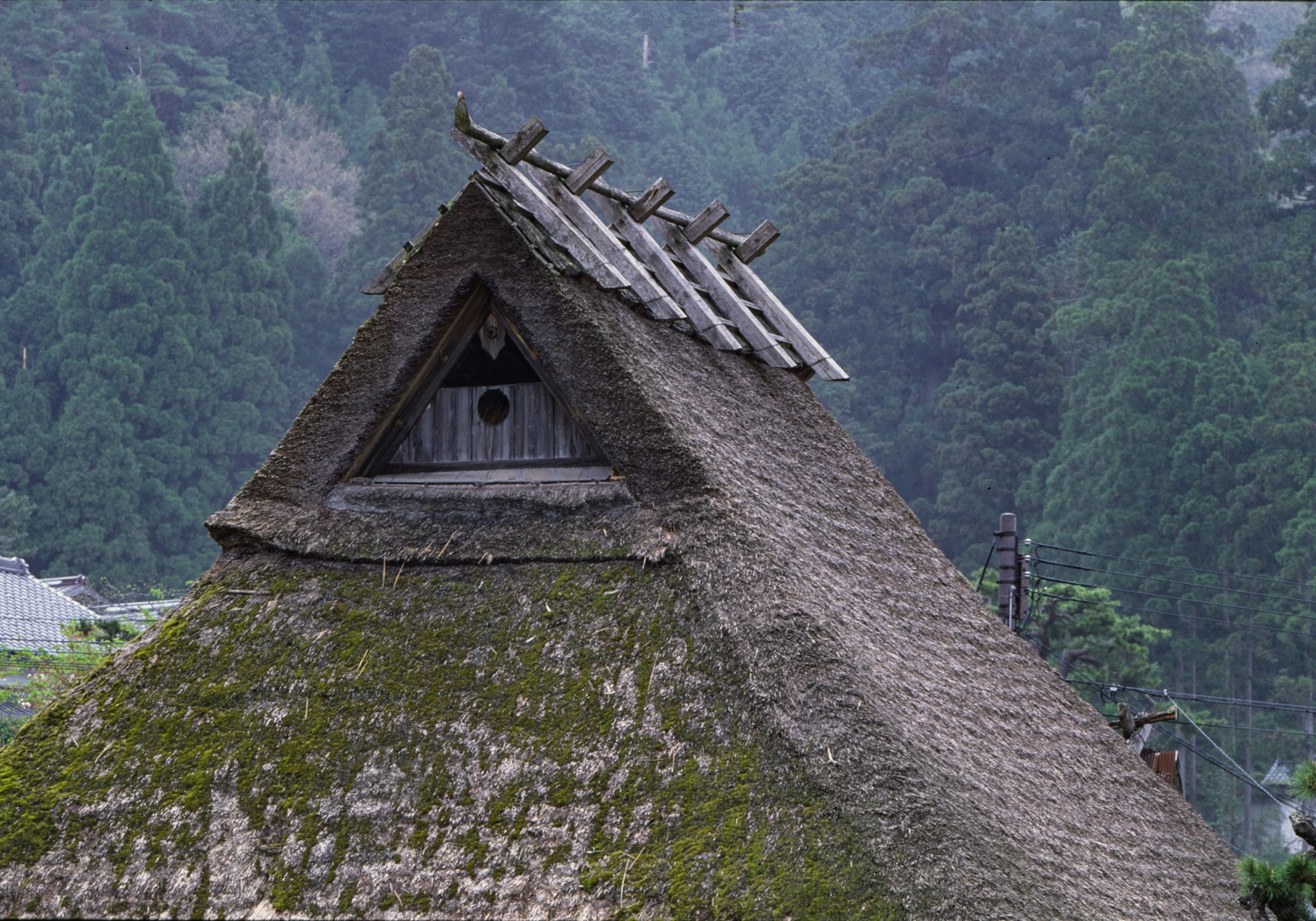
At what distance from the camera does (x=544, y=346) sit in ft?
24.5

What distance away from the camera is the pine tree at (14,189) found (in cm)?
4303

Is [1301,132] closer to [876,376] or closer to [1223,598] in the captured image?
[876,376]

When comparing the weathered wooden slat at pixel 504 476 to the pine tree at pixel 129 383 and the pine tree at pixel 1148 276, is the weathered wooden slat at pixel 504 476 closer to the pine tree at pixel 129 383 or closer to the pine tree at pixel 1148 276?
the pine tree at pixel 129 383

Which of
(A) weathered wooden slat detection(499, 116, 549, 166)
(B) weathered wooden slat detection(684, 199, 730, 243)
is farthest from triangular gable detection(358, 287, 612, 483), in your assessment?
(B) weathered wooden slat detection(684, 199, 730, 243)

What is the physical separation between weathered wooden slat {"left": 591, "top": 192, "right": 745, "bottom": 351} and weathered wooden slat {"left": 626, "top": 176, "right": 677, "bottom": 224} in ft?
0.34

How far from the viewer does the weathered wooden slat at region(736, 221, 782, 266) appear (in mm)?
10992

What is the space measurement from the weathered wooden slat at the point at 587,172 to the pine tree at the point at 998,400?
32.9 meters

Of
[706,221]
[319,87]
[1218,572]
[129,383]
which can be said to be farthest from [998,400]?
[706,221]

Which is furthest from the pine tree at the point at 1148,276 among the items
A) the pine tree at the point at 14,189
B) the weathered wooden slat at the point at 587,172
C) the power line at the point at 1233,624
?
the pine tree at the point at 14,189

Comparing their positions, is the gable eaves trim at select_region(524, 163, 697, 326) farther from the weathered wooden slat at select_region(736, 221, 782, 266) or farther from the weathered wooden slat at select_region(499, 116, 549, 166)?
the weathered wooden slat at select_region(736, 221, 782, 266)

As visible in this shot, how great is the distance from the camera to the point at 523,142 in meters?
8.05

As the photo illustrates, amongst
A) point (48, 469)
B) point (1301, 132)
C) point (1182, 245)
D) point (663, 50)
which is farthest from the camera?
point (663, 50)

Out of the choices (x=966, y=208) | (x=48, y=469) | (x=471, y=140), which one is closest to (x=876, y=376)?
(x=966, y=208)

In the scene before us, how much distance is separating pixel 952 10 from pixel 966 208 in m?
10.5
